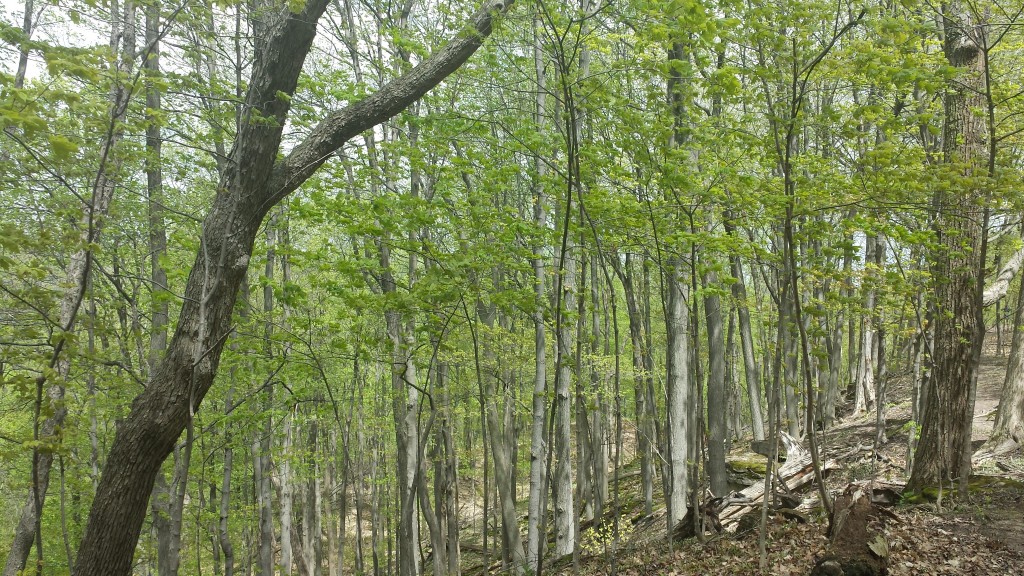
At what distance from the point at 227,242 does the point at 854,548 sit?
16.8 feet

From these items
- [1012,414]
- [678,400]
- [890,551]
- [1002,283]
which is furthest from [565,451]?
[1002,283]

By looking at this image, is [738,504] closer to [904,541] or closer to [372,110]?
[904,541]

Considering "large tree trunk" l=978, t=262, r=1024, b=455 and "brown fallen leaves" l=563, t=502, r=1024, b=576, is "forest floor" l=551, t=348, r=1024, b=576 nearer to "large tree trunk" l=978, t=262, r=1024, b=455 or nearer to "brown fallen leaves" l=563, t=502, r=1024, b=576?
"brown fallen leaves" l=563, t=502, r=1024, b=576

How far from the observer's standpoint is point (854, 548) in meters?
4.21

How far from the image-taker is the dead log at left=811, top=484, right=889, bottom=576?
4.11 m

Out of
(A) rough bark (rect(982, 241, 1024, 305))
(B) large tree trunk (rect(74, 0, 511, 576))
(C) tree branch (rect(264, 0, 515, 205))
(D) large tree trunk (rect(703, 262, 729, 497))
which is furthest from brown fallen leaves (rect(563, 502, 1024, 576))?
(C) tree branch (rect(264, 0, 515, 205))

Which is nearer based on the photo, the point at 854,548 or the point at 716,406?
the point at 854,548

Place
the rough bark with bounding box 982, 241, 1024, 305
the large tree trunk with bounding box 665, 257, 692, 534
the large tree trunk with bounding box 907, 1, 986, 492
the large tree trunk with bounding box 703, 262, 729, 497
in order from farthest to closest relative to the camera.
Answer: the large tree trunk with bounding box 703, 262, 729, 497 → the large tree trunk with bounding box 665, 257, 692, 534 → the rough bark with bounding box 982, 241, 1024, 305 → the large tree trunk with bounding box 907, 1, 986, 492

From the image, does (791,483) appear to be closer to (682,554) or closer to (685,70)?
(682,554)

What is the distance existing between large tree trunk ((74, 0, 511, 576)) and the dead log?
4606 millimetres

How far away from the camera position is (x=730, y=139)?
17.8 feet

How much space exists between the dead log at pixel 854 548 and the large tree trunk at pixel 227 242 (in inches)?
181

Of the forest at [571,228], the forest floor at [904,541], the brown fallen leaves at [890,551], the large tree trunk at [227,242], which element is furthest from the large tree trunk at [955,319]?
the large tree trunk at [227,242]

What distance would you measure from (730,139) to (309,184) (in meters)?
4.85
